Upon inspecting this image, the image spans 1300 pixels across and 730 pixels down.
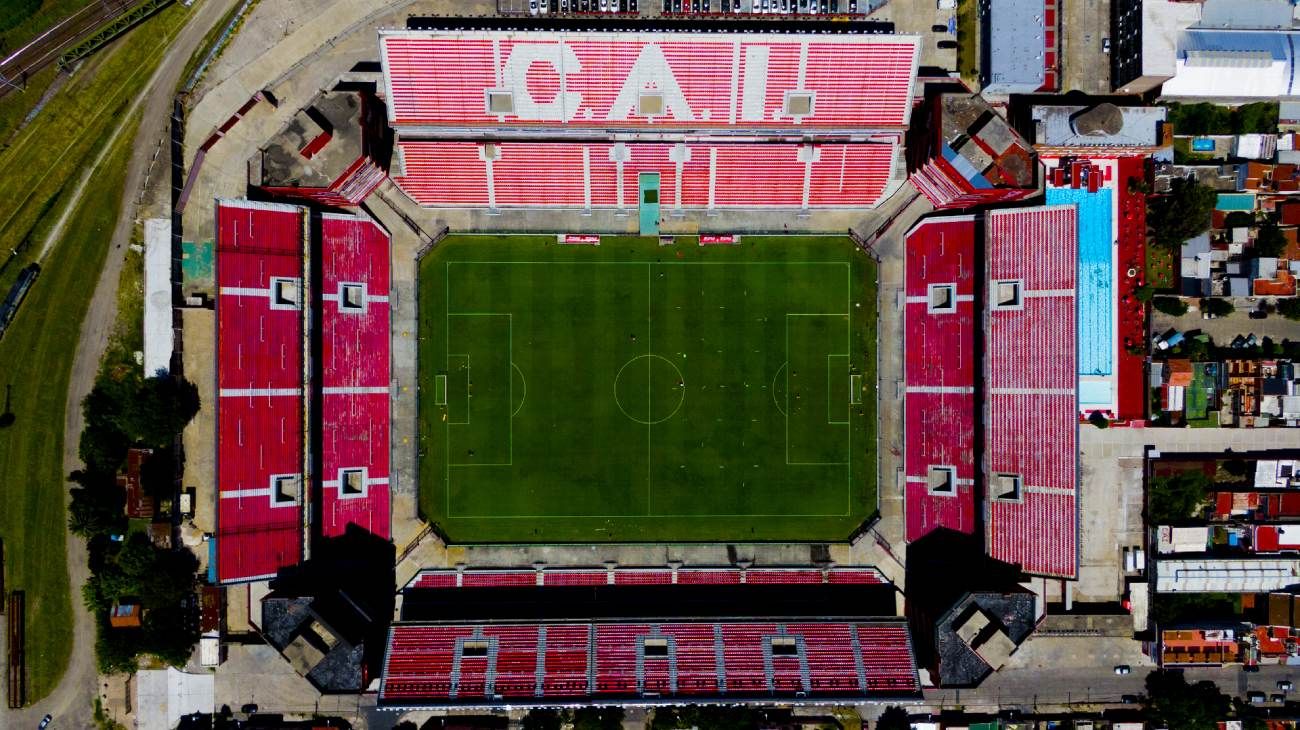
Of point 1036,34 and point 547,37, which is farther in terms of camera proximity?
point 1036,34

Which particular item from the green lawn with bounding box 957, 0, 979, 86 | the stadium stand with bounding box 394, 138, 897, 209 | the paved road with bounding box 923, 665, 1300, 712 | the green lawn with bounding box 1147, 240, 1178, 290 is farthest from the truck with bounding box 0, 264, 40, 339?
the green lawn with bounding box 1147, 240, 1178, 290

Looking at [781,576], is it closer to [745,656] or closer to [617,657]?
[745,656]

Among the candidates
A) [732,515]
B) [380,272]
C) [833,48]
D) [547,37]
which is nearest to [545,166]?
[547,37]

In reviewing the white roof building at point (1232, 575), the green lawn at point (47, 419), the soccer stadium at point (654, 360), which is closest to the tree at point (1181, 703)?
the white roof building at point (1232, 575)

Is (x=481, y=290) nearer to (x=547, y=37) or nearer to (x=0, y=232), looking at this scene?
(x=547, y=37)

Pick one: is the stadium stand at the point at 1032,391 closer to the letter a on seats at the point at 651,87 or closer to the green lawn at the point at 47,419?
the letter a on seats at the point at 651,87

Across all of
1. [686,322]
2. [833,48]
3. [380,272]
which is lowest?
[686,322]

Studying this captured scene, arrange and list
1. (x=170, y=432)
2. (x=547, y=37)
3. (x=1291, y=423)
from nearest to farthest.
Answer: (x=547, y=37) < (x=170, y=432) < (x=1291, y=423)
